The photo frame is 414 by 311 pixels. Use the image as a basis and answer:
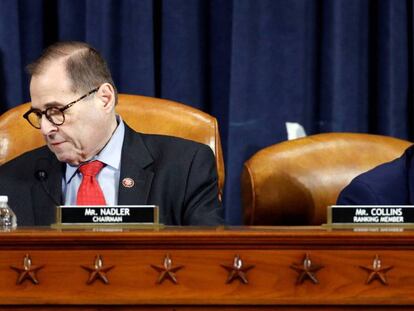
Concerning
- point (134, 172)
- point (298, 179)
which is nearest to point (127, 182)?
point (134, 172)

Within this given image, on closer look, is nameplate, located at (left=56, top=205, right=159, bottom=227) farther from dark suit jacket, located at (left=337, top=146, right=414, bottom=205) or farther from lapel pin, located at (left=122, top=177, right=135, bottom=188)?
dark suit jacket, located at (left=337, top=146, right=414, bottom=205)

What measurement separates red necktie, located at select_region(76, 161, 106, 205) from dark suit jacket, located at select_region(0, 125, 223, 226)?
0.05 m

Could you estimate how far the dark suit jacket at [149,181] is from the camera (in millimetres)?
2188

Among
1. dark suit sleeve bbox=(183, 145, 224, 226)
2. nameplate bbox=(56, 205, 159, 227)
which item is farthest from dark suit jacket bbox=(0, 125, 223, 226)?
nameplate bbox=(56, 205, 159, 227)

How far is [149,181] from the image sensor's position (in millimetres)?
2225

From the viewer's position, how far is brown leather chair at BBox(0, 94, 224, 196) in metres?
2.46

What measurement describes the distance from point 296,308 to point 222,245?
15 cm

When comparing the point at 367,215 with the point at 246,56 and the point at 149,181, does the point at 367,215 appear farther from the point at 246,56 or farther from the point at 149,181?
the point at 246,56

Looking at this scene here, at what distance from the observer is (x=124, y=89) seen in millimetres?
2977

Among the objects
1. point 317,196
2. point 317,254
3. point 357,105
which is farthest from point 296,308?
point 357,105

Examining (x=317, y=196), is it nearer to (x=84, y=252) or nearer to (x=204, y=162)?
(x=204, y=162)

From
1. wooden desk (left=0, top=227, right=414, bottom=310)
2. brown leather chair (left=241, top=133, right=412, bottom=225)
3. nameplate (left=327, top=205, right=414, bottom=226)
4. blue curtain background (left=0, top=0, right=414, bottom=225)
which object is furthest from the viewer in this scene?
blue curtain background (left=0, top=0, right=414, bottom=225)

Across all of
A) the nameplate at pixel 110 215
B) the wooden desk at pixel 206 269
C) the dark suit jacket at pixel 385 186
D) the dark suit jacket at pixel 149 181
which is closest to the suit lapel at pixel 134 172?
the dark suit jacket at pixel 149 181

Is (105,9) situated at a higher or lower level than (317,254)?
higher
